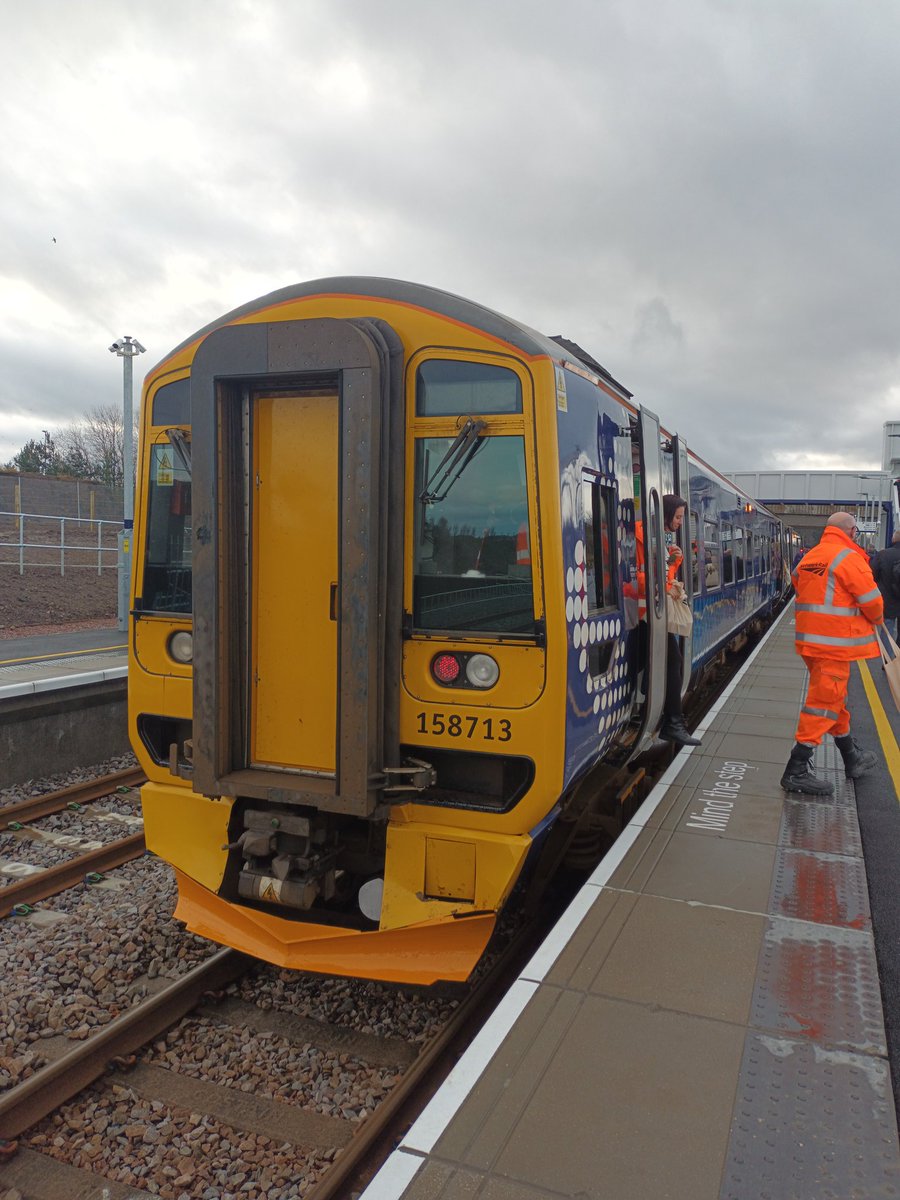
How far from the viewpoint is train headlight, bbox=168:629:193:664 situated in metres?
4.26

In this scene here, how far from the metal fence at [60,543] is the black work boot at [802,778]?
1899cm

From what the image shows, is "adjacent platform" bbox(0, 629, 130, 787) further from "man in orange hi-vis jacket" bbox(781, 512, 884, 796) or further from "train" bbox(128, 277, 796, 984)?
"man in orange hi-vis jacket" bbox(781, 512, 884, 796)

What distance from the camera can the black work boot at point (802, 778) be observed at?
5.82 metres

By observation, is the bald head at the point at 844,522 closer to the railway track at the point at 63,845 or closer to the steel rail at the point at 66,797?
the railway track at the point at 63,845

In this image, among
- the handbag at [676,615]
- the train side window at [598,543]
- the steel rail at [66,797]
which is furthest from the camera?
the steel rail at [66,797]

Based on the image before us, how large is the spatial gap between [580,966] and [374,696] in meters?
1.36

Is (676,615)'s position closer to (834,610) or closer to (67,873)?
(834,610)

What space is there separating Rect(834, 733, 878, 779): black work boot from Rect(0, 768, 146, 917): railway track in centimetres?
512

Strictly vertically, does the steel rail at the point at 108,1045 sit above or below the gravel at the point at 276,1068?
above

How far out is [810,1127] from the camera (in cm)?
252

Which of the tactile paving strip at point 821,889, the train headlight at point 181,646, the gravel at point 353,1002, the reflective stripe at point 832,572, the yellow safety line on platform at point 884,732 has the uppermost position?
the reflective stripe at point 832,572

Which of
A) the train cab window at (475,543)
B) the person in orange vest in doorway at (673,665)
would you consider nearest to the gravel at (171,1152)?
the train cab window at (475,543)

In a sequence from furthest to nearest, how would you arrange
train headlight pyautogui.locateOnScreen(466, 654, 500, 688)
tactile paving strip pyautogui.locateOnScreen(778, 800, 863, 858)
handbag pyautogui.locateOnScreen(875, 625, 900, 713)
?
handbag pyautogui.locateOnScreen(875, 625, 900, 713) → tactile paving strip pyautogui.locateOnScreen(778, 800, 863, 858) → train headlight pyautogui.locateOnScreen(466, 654, 500, 688)

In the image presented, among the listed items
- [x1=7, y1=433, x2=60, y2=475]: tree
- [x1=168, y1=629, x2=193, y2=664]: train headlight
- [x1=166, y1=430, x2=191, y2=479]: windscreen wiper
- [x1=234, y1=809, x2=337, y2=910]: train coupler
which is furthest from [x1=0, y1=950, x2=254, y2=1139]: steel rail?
[x1=7, y1=433, x2=60, y2=475]: tree
